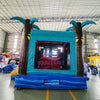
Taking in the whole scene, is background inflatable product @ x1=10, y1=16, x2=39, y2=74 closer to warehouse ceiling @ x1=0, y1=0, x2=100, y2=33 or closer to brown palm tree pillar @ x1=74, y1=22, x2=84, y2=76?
brown palm tree pillar @ x1=74, y1=22, x2=84, y2=76

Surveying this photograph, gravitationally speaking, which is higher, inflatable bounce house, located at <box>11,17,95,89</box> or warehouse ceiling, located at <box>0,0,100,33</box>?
warehouse ceiling, located at <box>0,0,100,33</box>

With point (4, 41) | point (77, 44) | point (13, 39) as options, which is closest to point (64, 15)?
point (77, 44)

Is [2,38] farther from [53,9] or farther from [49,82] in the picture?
[49,82]

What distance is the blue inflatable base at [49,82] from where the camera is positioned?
2.72m

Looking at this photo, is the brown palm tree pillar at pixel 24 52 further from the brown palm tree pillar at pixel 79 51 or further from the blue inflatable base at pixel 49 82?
the brown palm tree pillar at pixel 79 51

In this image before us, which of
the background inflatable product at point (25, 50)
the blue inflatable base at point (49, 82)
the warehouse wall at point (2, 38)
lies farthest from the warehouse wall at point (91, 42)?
the warehouse wall at point (2, 38)

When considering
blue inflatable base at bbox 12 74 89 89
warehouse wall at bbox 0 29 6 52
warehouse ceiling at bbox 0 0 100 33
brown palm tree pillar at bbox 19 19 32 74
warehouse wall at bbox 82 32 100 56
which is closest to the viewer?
blue inflatable base at bbox 12 74 89 89

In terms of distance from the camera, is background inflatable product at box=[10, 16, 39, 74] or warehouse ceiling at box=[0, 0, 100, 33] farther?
warehouse ceiling at box=[0, 0, 100, 33]

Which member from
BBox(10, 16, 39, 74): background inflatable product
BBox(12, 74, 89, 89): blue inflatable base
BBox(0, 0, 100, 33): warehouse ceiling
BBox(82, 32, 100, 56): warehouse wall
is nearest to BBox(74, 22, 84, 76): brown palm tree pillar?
BBox(12, 74, 89, 89): blue inflatable base

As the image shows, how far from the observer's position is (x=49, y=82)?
279cm

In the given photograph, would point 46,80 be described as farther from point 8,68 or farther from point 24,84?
point 8,68

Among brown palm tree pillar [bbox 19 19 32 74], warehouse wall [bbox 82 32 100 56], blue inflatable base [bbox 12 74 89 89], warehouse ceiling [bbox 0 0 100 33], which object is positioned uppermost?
warehouse ceiling [bbox 0 0 100 33]

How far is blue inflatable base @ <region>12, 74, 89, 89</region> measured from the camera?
8.94 ft

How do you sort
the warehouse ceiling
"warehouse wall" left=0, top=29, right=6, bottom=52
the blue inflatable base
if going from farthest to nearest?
"warehouse wall" left=0, top=29, right=6, bottom=52 < the warehouse ceiling < the blue inflatable base
